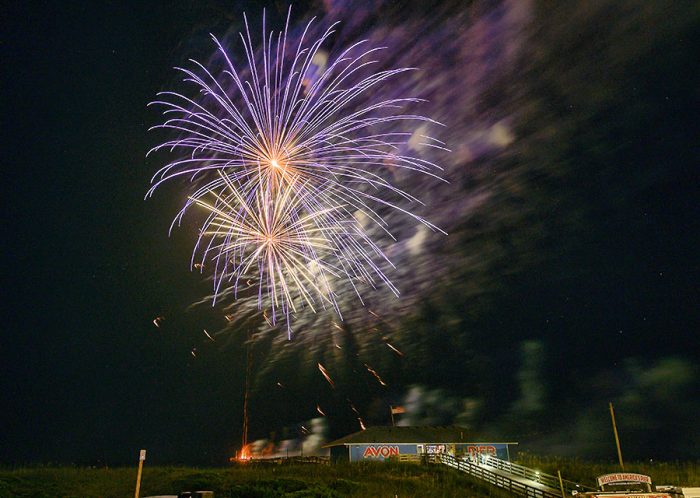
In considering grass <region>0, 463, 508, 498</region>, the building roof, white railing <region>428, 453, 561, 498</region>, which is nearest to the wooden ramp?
white railing <region>428, 453, 561, 498</region>

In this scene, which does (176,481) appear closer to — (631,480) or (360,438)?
(360,438)

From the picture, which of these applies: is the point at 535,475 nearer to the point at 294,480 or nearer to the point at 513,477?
the point at 513,477

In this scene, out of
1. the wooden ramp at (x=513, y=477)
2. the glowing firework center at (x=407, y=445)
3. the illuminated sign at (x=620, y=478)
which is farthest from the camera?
the glowing firework center at (x=407, y=445)

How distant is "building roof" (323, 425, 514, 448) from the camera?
145ft

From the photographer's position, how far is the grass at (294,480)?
25866 millimetres

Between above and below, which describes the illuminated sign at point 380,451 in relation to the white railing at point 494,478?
above

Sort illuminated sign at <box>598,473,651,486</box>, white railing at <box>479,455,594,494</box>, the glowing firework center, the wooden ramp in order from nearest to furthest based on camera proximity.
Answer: illuminated sign at <box>598,473,651,486</box> → the wooden ramp → white railing at <box>479,455,594,494</box> → the glowing firework center

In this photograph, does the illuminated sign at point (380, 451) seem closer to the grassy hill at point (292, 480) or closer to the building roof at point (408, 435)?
the building roof at point (408, 435)

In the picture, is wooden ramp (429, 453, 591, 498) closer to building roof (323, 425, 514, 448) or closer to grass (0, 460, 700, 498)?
grass (0, 460, 700, 498)

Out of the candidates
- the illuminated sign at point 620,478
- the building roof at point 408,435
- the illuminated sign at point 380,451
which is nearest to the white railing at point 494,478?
the illuminated sign at point 380,451

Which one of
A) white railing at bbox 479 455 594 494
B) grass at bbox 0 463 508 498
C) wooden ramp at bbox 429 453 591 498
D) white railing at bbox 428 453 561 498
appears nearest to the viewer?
grass at bbox 0 463 508 498

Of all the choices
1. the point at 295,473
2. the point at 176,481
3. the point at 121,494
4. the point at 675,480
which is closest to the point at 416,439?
the point at 295,473

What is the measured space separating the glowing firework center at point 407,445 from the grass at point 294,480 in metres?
5.63

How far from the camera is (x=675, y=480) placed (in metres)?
33.5
